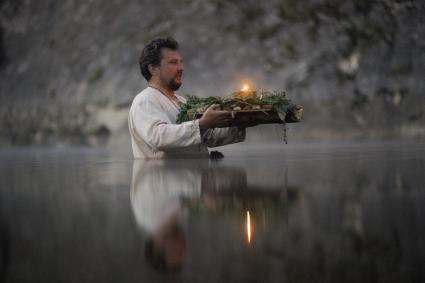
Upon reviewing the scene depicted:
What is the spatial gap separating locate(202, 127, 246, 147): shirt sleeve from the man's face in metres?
0.32

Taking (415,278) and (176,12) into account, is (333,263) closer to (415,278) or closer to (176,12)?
(415,278)

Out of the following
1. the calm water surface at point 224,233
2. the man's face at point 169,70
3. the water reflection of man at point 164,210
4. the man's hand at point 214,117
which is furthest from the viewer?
the man's face at point 169,70

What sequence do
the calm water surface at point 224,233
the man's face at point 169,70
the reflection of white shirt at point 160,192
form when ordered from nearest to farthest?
the calm water surface at point 224,233 → the reflection of white shirt at point 160,192 → the man's face at point 169,70

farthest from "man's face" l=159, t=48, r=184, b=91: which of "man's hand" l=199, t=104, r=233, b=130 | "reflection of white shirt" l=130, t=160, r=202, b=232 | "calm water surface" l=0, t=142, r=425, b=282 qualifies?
"calm water surface" l=0, t=142, r=425, b=282

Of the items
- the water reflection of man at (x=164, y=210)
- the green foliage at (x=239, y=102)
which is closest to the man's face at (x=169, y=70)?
the green foliage at (x=239, y=102)

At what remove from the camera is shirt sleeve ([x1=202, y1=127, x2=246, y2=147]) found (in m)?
3.59

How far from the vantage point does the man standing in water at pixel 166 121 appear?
3266 mm

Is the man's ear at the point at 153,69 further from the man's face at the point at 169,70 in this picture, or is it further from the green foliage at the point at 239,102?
the green foliage at the point at 239,102

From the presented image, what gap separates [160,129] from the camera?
3.32 metres

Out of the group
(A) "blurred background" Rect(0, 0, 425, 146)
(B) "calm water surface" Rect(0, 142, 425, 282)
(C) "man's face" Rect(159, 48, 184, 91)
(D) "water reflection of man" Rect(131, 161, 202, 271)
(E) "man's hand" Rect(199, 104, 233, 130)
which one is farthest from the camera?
(A) "blurred background" Rect(0, 0, 425, 146)

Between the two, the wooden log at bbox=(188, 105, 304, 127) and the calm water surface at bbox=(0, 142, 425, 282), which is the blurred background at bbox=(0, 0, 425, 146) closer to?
the wooden log at bbox=(188, 105, 304, 127)

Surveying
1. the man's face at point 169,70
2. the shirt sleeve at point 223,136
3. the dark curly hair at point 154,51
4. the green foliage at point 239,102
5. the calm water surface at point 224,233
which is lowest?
the calm water surface at point 224,233

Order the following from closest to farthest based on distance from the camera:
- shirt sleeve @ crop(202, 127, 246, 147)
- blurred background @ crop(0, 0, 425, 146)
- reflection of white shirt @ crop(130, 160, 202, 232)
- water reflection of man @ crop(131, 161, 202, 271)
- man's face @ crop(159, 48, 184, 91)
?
water reflection of man @ crop(131, 161, 202, 271), reflection of white shirt @ crop(130, 160, 202, 232), shirt sleeve @ crop(202, 127, 246, 147), man's face @ crop(159, 48, 184, 91), blurred background @ crop(0, 0, 425, 146)

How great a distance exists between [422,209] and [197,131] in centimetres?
200
